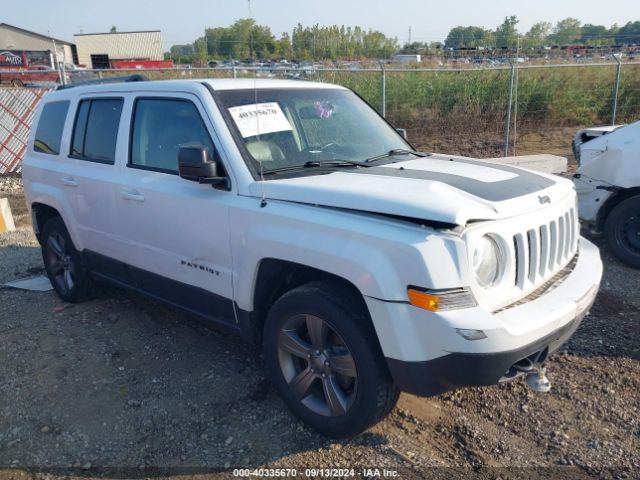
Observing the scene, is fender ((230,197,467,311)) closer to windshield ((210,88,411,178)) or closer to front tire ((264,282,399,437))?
front tire ((264,282,399,437))

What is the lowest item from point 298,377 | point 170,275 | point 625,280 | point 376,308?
point 625,280

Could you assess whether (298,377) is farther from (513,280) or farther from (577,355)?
(577,355)

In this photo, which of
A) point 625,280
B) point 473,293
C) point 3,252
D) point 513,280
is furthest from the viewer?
point 3,252

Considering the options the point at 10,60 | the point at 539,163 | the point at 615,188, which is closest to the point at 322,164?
the point at 615,188

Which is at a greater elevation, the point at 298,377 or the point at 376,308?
the point at 376,308

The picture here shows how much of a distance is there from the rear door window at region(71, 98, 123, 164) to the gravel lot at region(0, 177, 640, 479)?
149 centimetres

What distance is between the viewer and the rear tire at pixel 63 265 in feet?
16.8

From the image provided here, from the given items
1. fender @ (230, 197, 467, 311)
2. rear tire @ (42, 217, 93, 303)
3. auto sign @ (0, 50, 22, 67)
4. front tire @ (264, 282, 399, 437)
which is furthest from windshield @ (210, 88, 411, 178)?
auto sign @ (0, 50, 22, 67)

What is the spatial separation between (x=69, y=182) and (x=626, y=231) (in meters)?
5.46

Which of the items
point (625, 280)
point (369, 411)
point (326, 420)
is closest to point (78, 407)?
point (326, 420)

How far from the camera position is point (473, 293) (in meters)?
2.54

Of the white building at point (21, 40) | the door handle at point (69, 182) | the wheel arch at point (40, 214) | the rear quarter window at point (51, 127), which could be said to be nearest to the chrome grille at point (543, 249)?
the door handle at point (69, 182)

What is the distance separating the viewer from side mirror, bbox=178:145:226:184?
3.25 meters

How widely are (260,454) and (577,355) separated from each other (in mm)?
2393
